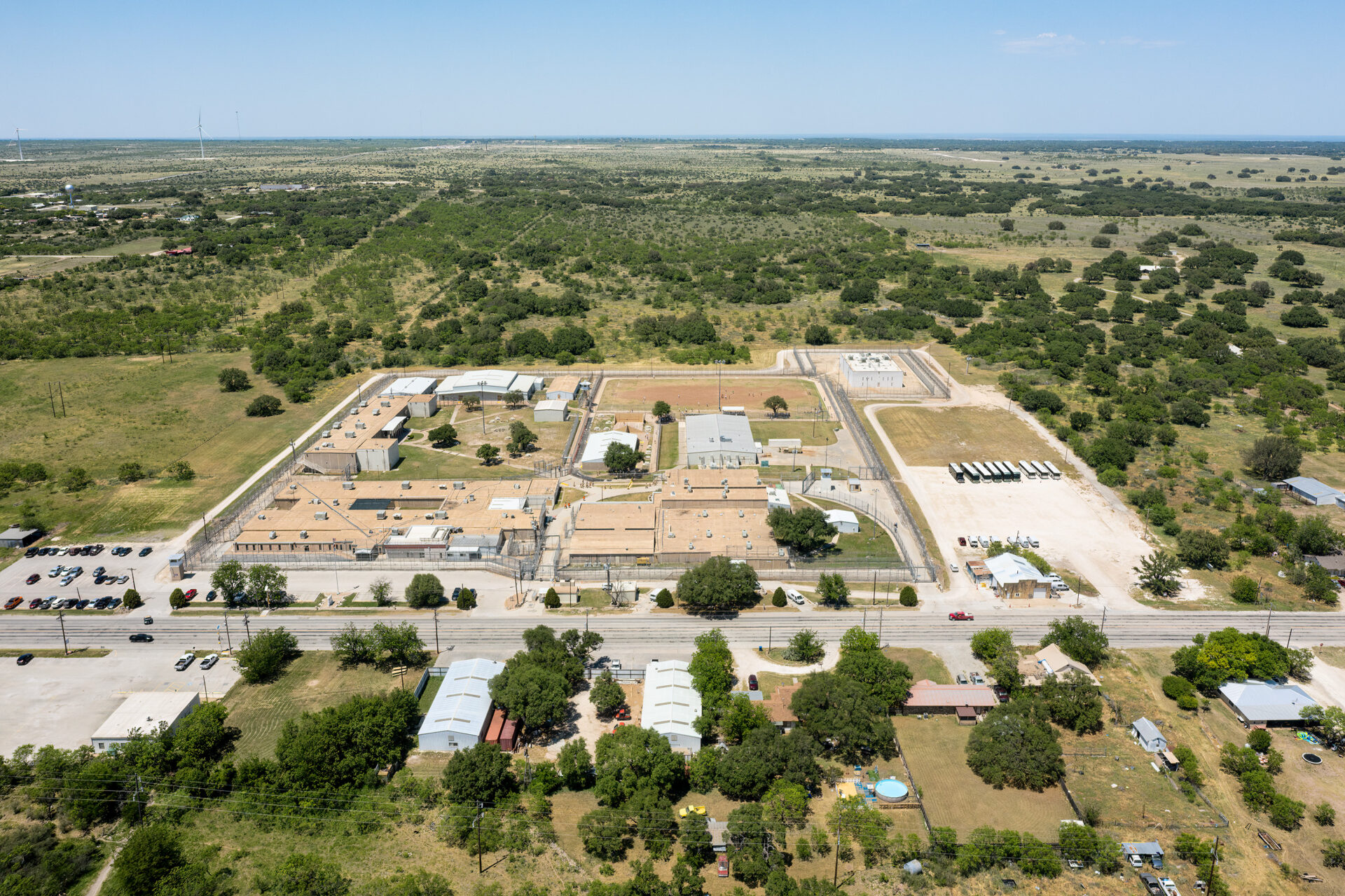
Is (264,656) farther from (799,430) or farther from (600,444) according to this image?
(799,430)

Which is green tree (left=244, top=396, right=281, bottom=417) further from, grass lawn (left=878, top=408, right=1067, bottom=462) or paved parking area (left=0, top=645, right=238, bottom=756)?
grass lawn (left=878, top=408, right=1067, bottom=462)

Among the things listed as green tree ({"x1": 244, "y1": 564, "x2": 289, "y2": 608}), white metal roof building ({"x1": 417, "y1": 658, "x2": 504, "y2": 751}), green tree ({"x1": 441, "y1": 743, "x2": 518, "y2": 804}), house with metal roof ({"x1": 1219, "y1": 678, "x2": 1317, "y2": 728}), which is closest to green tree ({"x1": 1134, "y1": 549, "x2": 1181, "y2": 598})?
house with metal roof ({"x1": 1219, "y1": 678, "x2": 1317, "y2": 728})

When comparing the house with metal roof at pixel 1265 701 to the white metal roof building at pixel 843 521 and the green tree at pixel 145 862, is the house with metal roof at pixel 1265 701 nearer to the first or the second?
the white metal roof building at pixel 843 521

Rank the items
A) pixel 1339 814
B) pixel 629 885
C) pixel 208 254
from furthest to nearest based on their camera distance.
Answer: pixel 208 254 → pixel 1339 814 → pixel 629 885

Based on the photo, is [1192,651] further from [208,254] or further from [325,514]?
[208,254]

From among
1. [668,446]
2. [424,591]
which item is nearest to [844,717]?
[424,591]

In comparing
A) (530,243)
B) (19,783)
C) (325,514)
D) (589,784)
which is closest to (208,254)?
(530,243)

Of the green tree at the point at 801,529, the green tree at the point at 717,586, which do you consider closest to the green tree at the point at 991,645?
the green tree at the point at 801,529
